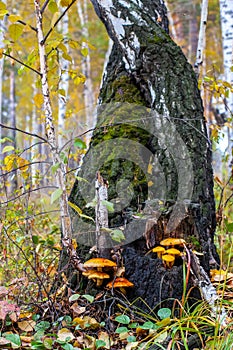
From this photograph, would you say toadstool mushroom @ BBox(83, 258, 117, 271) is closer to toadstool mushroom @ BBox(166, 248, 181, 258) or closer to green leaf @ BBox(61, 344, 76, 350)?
toadstool mushroom @ BBox(166, 248, 181, 258)

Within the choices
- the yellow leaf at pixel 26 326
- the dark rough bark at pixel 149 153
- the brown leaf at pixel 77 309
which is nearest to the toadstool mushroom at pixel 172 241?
the dark rough bark at pixel 149 153

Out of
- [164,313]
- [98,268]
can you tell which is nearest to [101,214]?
[98,268]

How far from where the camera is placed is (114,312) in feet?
7.45

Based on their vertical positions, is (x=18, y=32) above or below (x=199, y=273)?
above

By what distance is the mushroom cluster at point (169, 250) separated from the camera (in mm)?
2217

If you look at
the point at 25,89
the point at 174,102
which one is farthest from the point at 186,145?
the point at 25,89

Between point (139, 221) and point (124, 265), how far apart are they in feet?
0.94

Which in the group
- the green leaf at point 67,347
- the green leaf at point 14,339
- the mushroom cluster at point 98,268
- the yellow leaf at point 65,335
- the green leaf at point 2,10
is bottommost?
the green leaf at point 67,347

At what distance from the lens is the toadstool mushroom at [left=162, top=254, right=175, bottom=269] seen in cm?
219

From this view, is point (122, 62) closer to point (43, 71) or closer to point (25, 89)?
point (43, 71)

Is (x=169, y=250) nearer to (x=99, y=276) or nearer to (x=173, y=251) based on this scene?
(x=173, y=251)

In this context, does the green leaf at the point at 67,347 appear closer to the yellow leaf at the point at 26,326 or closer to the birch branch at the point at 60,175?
the yellow leaf at the point at 26,326

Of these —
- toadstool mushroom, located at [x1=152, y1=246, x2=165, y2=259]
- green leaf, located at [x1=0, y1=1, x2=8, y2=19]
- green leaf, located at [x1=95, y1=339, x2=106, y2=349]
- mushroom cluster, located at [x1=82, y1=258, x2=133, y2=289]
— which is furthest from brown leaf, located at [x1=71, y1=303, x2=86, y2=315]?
green leaf, located at [x1=0, y1=1, x2=8, y2=19]

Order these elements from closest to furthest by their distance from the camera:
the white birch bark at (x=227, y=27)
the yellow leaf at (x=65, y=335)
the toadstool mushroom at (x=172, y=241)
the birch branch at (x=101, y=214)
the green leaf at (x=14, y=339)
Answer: the green leaf at (x=14, y=339) < the yellow leaf at (x=65, y=335) < the toadstool mushroom at (x=172, y=241) < the birch branch at (x=101, y=214) < the white birch bark at (x=227, y=27)
